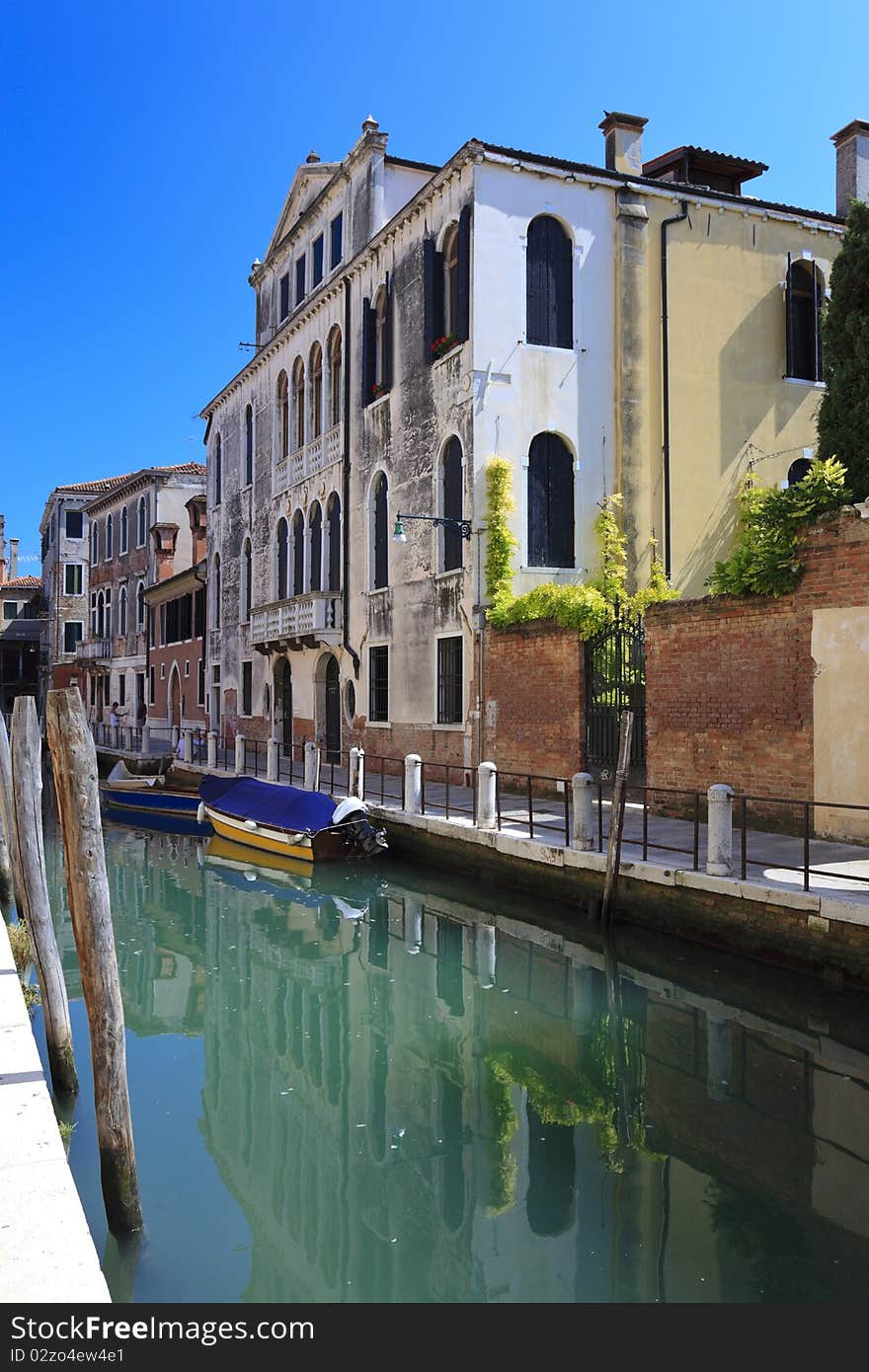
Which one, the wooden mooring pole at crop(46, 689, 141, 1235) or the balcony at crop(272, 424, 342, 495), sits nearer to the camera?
the wooden mooring pole at crop(46, 689, 141, 1235)

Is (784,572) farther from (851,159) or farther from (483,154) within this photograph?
(851,159)

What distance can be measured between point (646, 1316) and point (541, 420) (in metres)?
12.7

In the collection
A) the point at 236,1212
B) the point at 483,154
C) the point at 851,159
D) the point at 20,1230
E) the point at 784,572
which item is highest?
the point at 851,159

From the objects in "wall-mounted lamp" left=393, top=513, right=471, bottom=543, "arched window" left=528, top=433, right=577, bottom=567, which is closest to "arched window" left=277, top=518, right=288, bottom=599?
"wall-mounted lamp" left=393, top=513, right=471, bottom=543

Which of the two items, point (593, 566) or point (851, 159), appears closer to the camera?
point (593, 566)

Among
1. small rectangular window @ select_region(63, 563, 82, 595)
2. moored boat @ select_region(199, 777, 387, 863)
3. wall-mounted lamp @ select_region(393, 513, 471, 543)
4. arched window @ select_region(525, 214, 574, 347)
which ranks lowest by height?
moored boat @ select_region(199, 777, 387, 863)

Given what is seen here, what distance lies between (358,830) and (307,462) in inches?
413

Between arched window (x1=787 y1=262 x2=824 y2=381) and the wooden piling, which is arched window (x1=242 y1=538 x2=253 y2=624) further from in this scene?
the wooden piling

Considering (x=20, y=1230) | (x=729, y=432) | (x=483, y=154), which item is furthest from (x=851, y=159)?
(x=20, y=1230)

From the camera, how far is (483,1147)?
5.33 metres

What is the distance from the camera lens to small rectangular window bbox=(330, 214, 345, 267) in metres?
19.8

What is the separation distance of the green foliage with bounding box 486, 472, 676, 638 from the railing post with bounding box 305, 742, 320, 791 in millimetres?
3569

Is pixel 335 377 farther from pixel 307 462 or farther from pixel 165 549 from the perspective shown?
pixel 165 549

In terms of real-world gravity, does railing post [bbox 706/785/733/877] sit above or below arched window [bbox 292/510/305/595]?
below
